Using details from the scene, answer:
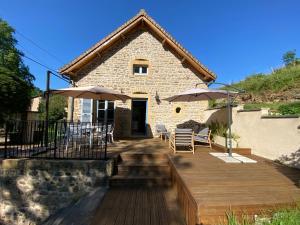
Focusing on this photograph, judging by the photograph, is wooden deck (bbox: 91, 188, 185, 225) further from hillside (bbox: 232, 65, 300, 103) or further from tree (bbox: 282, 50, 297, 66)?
tree (bbox: 282, 50, 297, 66)

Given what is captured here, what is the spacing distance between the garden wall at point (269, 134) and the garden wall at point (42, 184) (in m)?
4.76

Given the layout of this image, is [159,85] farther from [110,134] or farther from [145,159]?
[145,159]

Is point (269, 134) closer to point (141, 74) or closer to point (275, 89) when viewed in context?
point (275, 89)

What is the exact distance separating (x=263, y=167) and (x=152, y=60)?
8272 millimetres

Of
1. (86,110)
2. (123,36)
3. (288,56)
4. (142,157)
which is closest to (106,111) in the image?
(86,110)

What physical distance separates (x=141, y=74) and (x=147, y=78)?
398 mm

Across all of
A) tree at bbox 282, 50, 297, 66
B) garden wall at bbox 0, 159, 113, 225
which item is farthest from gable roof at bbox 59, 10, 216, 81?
tree at bbox 282, 50, 297, 66

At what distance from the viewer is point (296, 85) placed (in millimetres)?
11781

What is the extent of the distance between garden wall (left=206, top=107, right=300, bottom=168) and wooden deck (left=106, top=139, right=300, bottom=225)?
0.49 meters

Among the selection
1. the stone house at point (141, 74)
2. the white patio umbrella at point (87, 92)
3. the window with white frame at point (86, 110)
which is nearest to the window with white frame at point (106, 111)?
the stone house at point (141, 74)

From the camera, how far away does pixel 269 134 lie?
6.82 m

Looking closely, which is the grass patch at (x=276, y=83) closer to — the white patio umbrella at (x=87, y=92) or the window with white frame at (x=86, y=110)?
the white patio umbrella at (x=87, y=92)

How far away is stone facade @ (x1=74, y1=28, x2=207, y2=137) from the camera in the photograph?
1193 cm

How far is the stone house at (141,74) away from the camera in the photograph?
464 inches
